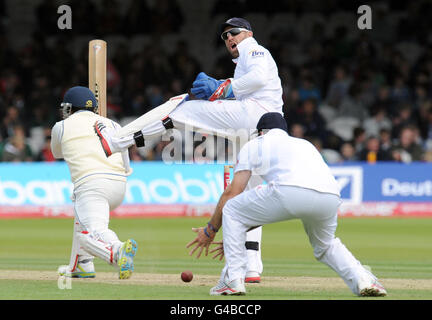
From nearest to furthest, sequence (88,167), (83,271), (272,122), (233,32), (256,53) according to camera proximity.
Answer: (272,122) → (256,53) → (233,32) → (88,167) → (83,271)

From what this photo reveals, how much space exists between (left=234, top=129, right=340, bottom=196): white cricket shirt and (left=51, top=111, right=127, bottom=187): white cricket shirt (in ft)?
7.68

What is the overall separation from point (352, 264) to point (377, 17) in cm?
1843

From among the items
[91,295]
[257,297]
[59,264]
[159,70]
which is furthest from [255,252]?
[159,70]

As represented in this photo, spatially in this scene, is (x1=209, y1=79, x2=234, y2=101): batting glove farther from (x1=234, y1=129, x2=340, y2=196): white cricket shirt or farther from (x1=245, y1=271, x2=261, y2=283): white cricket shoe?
(x1=245, y1=271, x2=261, y2=283): white cricket shoe

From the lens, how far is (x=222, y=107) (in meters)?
9.34

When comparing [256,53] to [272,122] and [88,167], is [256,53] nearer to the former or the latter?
[272,122]

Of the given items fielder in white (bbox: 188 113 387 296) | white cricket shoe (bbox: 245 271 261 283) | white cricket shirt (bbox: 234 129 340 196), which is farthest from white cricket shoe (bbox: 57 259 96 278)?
white cricket shirt (bbox: 234 129 340 196)

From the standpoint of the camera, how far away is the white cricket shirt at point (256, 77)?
9289 millimetres

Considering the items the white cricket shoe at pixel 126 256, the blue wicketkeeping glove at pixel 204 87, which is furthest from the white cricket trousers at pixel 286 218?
the blue wicketkeeping glove at pixel 204 87

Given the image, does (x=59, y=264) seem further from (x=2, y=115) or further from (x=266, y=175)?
(x=2, y=115)

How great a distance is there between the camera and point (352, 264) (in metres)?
8.13

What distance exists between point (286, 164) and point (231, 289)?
126 cm

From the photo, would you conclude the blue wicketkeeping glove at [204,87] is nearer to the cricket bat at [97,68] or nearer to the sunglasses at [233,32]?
the sunglasses at [233,32]

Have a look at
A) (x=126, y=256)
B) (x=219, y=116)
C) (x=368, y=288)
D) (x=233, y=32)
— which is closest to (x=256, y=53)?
(x=233, y=32)
